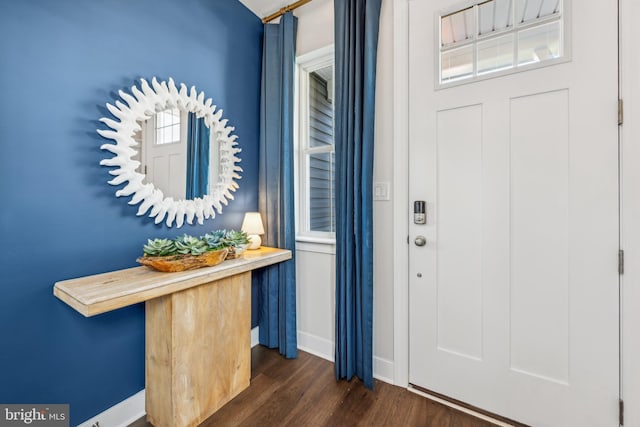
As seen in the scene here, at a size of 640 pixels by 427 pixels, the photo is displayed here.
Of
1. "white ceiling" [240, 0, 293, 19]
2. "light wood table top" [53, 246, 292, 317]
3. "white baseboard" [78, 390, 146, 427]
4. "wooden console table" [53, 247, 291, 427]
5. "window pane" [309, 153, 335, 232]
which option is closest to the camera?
"light wood table top" [53, 246, 292, 317]

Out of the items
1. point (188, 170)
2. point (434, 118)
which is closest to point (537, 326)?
point (434, 118)

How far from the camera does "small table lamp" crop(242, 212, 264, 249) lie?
203cm

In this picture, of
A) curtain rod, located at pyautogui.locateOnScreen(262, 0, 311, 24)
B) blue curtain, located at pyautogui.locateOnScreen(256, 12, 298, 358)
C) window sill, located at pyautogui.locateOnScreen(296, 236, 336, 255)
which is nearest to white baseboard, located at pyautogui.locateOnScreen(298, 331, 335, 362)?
blue curtain, located at pyautogui.locateOnScreen(256, 12, 298, 358)

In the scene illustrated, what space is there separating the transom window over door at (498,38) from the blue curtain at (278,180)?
109 centimetres

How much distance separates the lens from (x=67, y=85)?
49.6 inches

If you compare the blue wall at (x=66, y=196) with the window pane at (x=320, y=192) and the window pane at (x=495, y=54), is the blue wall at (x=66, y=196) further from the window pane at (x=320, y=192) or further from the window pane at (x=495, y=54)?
the window pane at (x=495, y=54)

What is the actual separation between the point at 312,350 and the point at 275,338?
0.30 meters

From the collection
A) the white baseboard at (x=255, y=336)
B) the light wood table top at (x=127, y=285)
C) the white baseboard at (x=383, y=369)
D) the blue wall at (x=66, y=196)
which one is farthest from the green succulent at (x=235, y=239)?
the white baseboard at (x=383, y=369)

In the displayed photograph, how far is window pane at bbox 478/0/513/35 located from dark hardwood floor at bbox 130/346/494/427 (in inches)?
81.9

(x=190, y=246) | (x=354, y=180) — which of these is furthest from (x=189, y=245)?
(x=354, y=180)

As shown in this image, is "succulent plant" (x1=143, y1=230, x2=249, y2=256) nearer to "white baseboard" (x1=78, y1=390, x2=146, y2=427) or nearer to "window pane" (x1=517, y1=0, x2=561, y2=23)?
"white baseboard" (x1=78, y1=390, x2=146, y2=427)

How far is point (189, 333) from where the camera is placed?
1422mm

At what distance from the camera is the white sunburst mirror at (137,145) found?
141 centimetres

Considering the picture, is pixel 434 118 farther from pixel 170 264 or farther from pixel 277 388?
pixel 277 388
